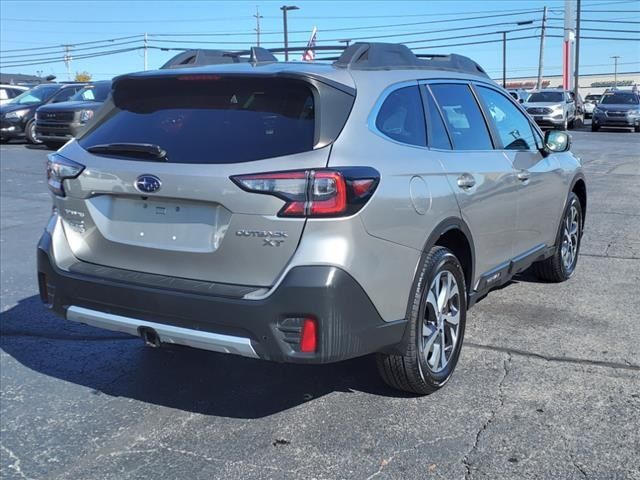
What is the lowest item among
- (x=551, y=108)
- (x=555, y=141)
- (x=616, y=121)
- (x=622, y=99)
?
(x=616, y=121)

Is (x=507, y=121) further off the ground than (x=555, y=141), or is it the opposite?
(x=507, y=121)

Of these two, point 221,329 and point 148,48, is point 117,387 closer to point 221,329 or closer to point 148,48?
point 221,329

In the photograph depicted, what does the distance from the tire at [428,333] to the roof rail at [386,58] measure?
1073 millimetres

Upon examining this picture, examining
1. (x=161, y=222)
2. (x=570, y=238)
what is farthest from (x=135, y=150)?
(x=570, y=238)

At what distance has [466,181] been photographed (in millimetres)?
4172

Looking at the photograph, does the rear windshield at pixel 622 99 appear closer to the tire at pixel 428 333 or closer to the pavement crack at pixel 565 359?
the pavement crack at pixel 565 359

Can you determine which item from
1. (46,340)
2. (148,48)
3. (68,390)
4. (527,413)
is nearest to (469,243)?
(527,413)

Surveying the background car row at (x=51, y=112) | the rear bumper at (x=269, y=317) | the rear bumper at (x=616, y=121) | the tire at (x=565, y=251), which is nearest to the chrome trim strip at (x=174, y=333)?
the rear bumper at (x=269, y=317)

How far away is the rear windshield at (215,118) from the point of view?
3.28m

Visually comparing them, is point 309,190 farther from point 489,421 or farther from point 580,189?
point 580,189

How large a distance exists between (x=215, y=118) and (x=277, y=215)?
666 mm

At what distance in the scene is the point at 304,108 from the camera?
10.9ft

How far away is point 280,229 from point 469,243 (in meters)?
1.54

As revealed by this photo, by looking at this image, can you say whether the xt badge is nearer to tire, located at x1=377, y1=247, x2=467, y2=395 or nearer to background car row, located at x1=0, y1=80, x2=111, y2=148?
tire, located at x1=377, y1=247, x2=467, y2=395
